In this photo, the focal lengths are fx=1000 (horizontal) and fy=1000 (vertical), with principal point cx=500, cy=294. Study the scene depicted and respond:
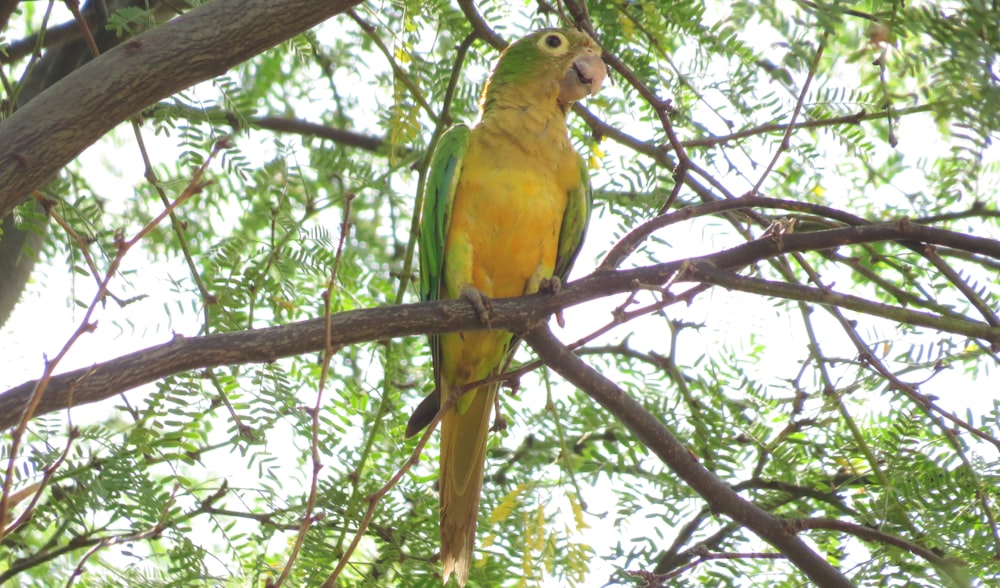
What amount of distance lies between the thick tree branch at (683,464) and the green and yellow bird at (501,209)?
63 cm

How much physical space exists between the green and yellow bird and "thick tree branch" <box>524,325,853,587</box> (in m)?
0.63

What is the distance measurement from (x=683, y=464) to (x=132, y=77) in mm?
1447

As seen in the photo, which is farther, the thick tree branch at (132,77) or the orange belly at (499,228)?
the orange belly at (499,228)

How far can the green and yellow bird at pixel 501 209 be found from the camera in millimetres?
3104

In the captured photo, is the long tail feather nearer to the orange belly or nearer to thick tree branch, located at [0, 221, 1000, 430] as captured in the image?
the orange belly

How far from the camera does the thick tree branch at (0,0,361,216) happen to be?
76.4 inches

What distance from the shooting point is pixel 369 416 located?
10.1ft

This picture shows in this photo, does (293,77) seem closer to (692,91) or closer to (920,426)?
(692,91)

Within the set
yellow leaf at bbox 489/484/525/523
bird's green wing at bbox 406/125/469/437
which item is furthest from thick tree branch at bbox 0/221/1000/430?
bird's green wing at bbox 406/125/469/437

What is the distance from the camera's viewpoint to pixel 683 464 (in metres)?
2.29

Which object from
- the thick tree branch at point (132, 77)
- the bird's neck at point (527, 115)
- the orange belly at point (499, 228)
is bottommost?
the thick tree branch at point (132, 77)

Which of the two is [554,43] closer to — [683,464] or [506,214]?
[506,214]

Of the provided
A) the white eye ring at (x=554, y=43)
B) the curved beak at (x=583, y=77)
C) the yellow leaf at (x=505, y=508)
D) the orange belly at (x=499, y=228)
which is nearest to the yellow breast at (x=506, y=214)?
the orange belly at (x=499, y=228)

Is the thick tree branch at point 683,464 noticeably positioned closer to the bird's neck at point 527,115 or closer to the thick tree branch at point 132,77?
the thick tree branch at point 132,77
